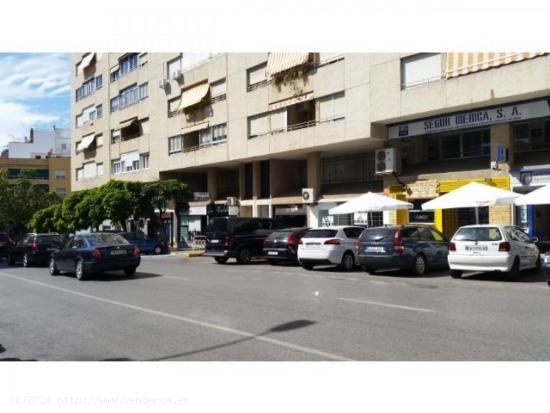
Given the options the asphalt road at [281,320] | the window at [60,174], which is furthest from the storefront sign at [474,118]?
the window at [60,174]

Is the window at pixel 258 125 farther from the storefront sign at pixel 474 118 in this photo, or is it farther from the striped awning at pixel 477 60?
the striped awning at pixel 477 60

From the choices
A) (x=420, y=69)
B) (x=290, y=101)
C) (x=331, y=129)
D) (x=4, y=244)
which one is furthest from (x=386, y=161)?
(x=4, y=244)

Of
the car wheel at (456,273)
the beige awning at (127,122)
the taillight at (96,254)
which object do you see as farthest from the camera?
the beige awning at (127,122)

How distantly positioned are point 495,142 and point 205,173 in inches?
1057

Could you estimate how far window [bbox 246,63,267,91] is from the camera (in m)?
33.0

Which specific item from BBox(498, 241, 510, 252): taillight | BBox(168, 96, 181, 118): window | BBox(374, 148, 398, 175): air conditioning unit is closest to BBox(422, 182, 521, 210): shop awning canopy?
BBox(498, 241, 510, 252): taillight

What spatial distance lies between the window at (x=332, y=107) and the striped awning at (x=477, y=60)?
6199mm

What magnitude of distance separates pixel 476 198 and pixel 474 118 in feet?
23.1

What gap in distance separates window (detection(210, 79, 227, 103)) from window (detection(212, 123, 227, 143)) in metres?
1.81

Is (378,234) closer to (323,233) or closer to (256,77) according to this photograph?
(323,233)

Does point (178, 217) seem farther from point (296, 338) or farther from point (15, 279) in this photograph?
point (296, 338)

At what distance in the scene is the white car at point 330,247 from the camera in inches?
715

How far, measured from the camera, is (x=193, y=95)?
3903 cm

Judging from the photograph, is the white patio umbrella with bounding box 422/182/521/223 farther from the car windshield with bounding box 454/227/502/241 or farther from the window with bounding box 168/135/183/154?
the window with bounding box 168/135/183/154
